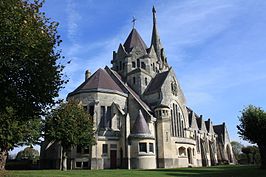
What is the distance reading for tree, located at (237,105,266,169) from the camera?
32.8 m

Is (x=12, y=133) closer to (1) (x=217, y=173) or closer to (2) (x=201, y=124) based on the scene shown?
(1) (x=217, y=173)

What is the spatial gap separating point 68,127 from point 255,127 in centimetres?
2468

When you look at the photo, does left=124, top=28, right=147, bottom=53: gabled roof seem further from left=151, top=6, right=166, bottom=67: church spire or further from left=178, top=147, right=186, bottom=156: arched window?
left=178, top=147, right=186, bottom=156: arched window

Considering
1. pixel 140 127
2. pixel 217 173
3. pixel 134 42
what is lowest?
pixel 217 173

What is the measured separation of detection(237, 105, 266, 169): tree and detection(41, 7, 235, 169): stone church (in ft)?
41.0

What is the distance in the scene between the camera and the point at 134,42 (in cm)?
5838

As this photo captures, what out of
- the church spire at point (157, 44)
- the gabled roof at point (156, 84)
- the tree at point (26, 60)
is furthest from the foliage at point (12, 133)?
the church spire at point (157, 44)

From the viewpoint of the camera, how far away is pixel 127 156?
37.0 metres

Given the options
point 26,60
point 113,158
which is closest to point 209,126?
point 113,158

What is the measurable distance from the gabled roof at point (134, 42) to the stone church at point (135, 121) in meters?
0.34

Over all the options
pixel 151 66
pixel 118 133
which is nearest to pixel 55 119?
pixel 118 133

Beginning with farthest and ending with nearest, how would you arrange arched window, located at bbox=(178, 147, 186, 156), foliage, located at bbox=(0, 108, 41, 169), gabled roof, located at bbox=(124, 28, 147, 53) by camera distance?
gabled roof, located at bbox=(124, 28, 147, 53)
arched window, located at bbox=(178, 147, 186, 156)
foliage, located at bbox=(0, 108, 41, 169)

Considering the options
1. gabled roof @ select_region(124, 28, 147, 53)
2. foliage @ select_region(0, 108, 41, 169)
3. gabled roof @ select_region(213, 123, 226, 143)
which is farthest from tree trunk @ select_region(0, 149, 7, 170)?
gabled roof @ select_region(213, 123, 226, 143)

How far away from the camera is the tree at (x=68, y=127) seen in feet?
99.7
